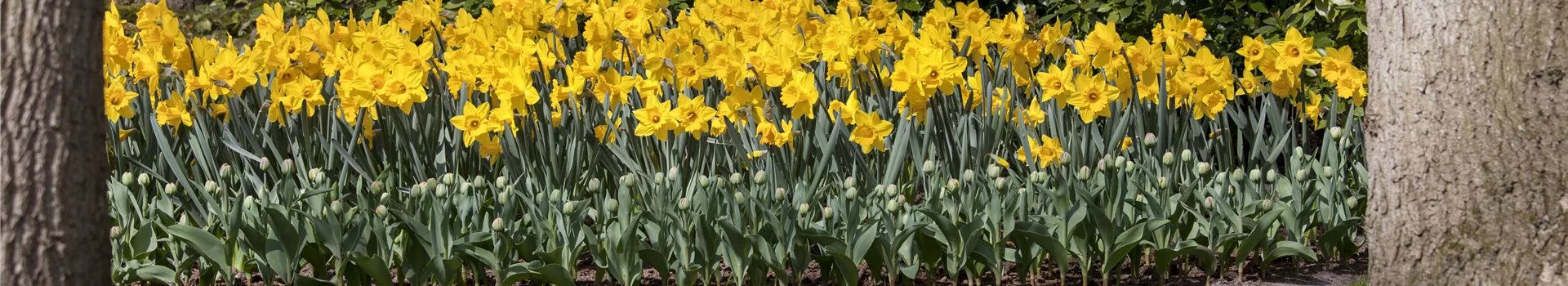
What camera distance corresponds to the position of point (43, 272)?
5.72 ft

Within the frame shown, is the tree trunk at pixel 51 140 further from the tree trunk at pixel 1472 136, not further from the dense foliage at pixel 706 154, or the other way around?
the tree trunk at pixel 1472 136

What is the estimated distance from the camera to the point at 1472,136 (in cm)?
224

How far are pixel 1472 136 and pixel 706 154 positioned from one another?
1731 millimetres

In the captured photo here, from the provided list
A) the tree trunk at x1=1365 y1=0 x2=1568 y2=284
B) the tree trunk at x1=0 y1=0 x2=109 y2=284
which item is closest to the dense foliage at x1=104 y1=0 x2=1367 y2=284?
the tree trunk at x1=1365 y1=0 x2=1568 y2=284

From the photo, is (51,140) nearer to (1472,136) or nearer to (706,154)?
(706,154)

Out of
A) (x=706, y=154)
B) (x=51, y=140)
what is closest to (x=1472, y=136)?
(x=706, y=154)

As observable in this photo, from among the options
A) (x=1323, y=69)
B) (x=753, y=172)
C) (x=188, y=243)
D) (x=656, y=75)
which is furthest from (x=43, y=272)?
(x=1323, y=69)

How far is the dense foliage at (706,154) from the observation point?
8.80ft

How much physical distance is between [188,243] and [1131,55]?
2.12m

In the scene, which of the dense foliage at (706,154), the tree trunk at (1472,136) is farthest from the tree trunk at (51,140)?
the tree trunk at (1472,136)

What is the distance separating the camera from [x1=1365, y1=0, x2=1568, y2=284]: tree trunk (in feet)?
7.11

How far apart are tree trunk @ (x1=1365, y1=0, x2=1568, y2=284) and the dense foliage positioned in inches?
17.0

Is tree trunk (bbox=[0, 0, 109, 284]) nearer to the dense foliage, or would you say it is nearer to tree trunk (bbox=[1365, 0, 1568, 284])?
the dense foliage

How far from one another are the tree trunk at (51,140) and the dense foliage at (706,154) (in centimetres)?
74
